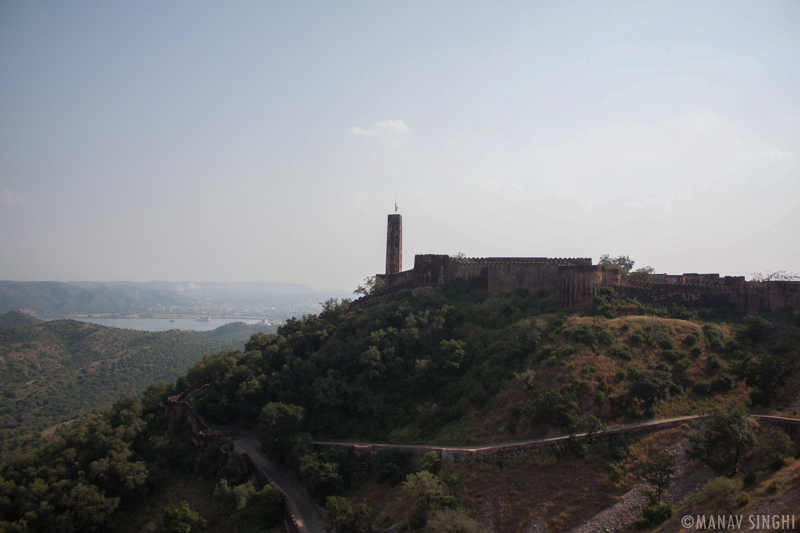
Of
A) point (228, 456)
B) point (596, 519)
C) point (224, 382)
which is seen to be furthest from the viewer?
Result: point (224, 382)

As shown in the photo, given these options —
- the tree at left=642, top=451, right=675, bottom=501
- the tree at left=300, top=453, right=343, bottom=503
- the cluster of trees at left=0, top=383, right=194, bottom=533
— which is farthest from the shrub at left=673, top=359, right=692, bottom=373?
the cluster of trees at left=0, top=383, right=194, bottom=533

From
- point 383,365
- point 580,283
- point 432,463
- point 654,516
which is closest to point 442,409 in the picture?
point 432,463

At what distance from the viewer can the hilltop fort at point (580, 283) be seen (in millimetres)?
35188

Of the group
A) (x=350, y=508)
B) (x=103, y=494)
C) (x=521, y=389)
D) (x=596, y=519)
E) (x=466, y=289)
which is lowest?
(x=103, y=494)

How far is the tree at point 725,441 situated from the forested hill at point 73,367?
6817 cm

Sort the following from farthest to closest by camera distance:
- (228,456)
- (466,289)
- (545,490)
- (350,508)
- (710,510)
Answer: (466,289), (228,456), (350,508), (545,490), (710,510)

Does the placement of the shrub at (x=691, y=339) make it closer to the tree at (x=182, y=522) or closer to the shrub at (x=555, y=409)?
the shrub at (x=555, y=409)

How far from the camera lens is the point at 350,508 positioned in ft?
81.1

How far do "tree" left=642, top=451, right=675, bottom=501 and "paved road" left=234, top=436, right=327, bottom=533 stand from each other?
56.9 feet

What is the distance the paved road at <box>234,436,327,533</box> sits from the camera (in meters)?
26.8

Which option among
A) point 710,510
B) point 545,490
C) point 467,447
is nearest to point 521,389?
point 467,447

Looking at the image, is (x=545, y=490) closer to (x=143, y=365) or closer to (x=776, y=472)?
(x=776, y=472)

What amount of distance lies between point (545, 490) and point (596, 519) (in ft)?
8.51

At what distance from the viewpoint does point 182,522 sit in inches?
1083
